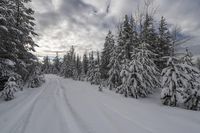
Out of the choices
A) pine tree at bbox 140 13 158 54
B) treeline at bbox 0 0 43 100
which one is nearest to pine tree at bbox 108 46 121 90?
pine tree at bbox 140 13 158 54

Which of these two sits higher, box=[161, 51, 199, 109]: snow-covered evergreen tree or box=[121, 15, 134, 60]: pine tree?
box=[121, 15, 134, 60]: pine tree

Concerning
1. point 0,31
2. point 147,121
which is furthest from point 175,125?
point 0,31

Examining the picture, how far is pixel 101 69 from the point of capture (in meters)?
37.8

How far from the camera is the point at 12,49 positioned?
1596 centimetres

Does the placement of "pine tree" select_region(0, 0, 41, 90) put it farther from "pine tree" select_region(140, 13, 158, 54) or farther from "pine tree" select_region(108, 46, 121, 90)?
"pine tree" select_region(140, 13, 158, 54)

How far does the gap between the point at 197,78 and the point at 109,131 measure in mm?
9026

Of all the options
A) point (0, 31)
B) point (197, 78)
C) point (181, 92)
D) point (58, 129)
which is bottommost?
point (58, 129)

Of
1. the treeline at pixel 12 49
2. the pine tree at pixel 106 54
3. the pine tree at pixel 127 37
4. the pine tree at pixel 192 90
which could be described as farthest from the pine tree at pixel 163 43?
the treeline at pixel 12 49

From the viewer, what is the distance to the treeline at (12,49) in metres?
13.2

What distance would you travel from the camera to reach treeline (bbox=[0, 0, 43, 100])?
1325cm

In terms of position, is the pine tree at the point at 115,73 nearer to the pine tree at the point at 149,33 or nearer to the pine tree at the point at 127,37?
the pine tree at the point at 127,37

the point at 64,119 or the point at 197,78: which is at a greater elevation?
the point at 197,78

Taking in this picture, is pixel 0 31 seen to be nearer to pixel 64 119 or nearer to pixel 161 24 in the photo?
pixel 64 119

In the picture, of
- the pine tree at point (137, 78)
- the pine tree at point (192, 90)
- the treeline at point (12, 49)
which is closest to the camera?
the pine tree at point (192, 90)
